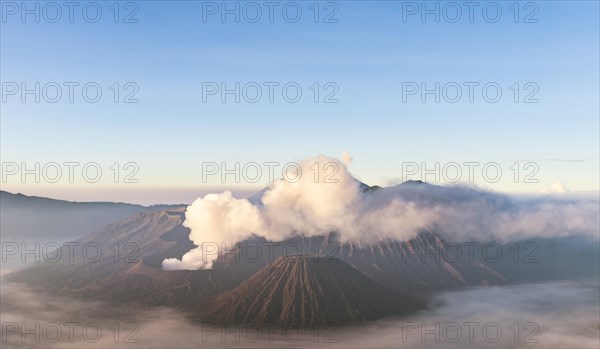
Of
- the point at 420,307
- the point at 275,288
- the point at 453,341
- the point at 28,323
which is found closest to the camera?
the point at 453,341

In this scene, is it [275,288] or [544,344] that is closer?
[544,344]

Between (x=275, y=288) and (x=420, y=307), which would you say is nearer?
(x=275, y=288)

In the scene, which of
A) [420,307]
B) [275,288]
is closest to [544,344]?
[420,307]

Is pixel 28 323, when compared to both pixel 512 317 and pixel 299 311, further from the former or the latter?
pixel 512 317

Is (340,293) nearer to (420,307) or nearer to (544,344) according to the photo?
(420,307)

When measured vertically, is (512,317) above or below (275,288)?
below

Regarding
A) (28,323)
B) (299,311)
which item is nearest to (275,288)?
(299,311)

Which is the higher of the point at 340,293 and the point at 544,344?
the point at 340,293

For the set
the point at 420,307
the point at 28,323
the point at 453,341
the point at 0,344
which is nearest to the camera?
the point at 0,344

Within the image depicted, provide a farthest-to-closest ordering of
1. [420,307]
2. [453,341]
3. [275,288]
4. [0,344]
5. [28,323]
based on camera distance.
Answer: [420,307] < [275,288] < [28,323] < [453,341] < [0,344]
